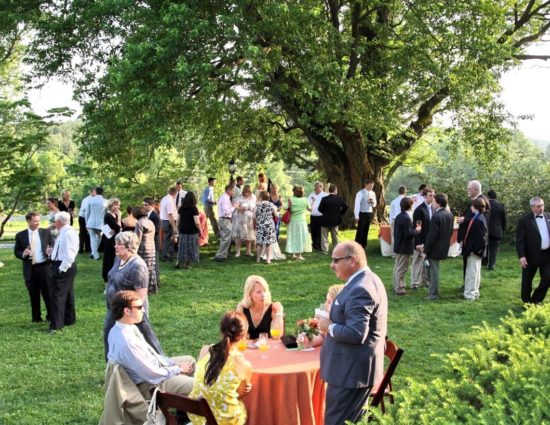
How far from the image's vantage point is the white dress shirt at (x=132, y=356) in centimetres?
518

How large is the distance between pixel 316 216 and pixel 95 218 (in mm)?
5774

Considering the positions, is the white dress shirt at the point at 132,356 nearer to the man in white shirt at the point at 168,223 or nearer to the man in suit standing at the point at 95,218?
the man in white shirt at the point at 168,223

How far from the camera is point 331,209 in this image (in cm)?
1497

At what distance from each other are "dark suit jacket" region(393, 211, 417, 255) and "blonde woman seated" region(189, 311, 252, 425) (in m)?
6.39

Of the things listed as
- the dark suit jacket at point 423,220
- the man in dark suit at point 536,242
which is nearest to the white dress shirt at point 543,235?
the man in dark suit at point 536,242

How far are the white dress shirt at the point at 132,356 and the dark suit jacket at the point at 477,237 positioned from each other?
6.68 meters

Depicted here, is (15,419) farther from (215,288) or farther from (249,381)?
A: (215,288)

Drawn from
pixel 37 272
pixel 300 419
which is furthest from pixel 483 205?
pixel 37 272

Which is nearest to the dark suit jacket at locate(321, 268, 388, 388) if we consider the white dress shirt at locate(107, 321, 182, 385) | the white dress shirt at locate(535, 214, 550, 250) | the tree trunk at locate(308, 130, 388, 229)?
the white dress shirt at locate(107, 321, 182, 385)

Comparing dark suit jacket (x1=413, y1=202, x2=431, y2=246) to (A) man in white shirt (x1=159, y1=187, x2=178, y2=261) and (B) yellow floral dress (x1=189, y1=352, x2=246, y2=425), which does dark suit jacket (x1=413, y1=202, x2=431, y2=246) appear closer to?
(A) man in white shirt (x1=159, y1=187, x2=178, y2=261)

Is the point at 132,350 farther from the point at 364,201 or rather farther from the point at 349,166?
the point at 349,166

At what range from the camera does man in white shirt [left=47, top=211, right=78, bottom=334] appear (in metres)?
8.71

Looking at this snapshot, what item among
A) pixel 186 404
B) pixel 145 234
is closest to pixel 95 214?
pixel 145 234

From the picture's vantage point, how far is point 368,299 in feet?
13.8
